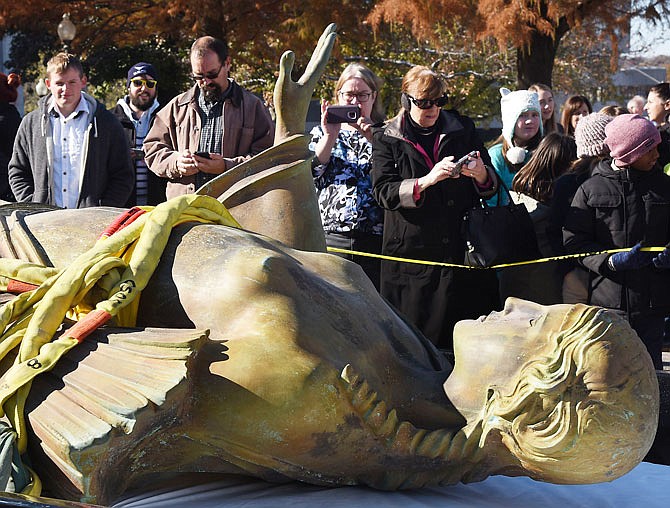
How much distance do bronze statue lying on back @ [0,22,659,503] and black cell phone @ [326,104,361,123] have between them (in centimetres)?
216

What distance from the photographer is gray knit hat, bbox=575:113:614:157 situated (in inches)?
180

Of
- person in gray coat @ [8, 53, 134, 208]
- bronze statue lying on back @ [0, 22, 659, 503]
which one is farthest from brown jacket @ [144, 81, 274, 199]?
bronze statue lying on back @ [0, 22, 659, 503]

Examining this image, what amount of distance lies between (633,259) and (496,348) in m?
2.00

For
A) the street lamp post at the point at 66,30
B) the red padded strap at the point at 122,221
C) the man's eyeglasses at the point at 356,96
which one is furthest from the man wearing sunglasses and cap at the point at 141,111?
the street lamp post at the point at 66,30

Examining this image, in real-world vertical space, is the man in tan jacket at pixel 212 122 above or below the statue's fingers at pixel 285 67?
below

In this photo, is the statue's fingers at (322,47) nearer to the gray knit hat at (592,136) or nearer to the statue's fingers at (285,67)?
the statue's fingers at (285,67)

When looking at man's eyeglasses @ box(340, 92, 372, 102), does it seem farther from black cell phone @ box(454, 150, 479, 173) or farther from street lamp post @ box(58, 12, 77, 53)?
street lamp post @ box(58, 12, 77, 53)

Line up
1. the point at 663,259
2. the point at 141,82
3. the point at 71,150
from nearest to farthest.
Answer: the point at 663,259, the point at 71,150, the point at 141,82

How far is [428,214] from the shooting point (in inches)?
174

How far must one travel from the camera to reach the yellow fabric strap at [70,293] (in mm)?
2207

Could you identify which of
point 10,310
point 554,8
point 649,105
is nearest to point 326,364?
point 10,310

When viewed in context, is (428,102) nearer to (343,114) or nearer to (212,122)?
(343,114)

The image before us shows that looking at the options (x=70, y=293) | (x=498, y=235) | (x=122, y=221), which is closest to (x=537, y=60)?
(x=498, y=235)

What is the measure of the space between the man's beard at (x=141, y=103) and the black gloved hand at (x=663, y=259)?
3.75m
